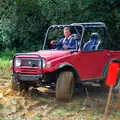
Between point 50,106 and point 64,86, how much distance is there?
599 millimetres

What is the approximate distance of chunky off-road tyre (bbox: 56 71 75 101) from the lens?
9250 millimetres

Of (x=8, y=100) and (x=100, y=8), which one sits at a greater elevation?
(x=100, y=8)

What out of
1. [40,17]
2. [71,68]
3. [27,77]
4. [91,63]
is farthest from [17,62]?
[40,17]

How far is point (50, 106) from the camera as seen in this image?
894cm

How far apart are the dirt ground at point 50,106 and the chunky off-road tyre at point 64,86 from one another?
0.13 metres

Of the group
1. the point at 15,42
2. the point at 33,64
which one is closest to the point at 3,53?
the point at 15,42

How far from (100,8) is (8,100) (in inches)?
381

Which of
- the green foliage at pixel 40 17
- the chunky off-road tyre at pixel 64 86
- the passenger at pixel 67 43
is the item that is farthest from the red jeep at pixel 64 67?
the green foliage at pixel 40 17

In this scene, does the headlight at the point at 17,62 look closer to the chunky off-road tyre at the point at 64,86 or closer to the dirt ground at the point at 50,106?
the dirt ground at the point at 50,106

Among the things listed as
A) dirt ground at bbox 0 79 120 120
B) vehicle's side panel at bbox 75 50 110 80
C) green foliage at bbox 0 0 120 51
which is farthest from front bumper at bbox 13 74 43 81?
green foliage at bbox 0 0 120 51

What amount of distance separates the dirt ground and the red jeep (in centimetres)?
27

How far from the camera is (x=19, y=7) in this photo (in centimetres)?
2019

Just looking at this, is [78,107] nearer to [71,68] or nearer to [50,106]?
[50,106]

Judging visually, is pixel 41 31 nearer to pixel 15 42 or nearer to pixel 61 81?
pixel 15 42
